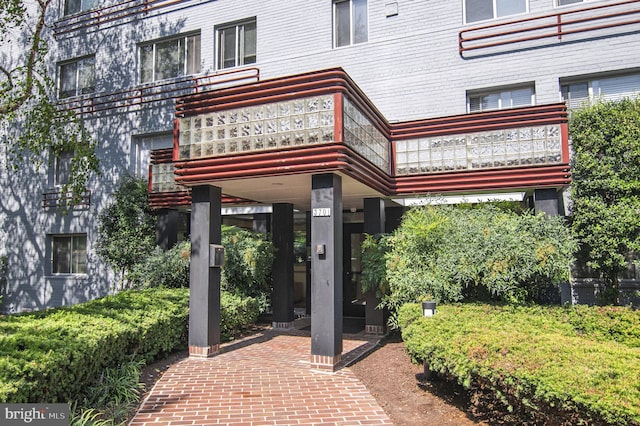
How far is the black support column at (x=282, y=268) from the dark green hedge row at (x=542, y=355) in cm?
411

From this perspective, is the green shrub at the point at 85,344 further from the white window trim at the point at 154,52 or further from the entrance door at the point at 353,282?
the white window trim at the point at 154,52

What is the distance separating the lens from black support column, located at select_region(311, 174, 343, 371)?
22.0 feet

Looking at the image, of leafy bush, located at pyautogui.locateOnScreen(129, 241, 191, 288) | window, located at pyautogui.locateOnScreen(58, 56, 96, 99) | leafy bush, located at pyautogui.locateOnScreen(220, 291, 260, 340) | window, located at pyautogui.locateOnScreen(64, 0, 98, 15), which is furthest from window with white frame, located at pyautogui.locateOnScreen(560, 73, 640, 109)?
window, located at pyautogui.locateOnScreen(64, 0, 98, 15)

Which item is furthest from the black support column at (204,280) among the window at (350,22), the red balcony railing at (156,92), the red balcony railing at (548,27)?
the red balcony railing at (548,27)

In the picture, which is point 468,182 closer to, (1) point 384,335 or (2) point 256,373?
(1) point 384,335

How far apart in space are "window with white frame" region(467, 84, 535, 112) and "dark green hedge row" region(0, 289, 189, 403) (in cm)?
802

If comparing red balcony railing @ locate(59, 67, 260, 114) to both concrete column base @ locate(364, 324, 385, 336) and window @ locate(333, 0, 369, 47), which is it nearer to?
window @ locate(333, 0, 369, 47)

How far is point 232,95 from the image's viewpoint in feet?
25.0

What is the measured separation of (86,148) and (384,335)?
908 centimetres

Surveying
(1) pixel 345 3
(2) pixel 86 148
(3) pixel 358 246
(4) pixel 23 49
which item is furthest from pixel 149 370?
(4) pixel 23 49

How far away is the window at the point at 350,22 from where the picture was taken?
12047 mm

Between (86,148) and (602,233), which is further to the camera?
(86,148)

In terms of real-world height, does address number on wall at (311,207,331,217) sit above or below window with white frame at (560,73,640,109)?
below

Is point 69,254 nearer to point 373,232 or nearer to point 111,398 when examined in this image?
point 373,232
